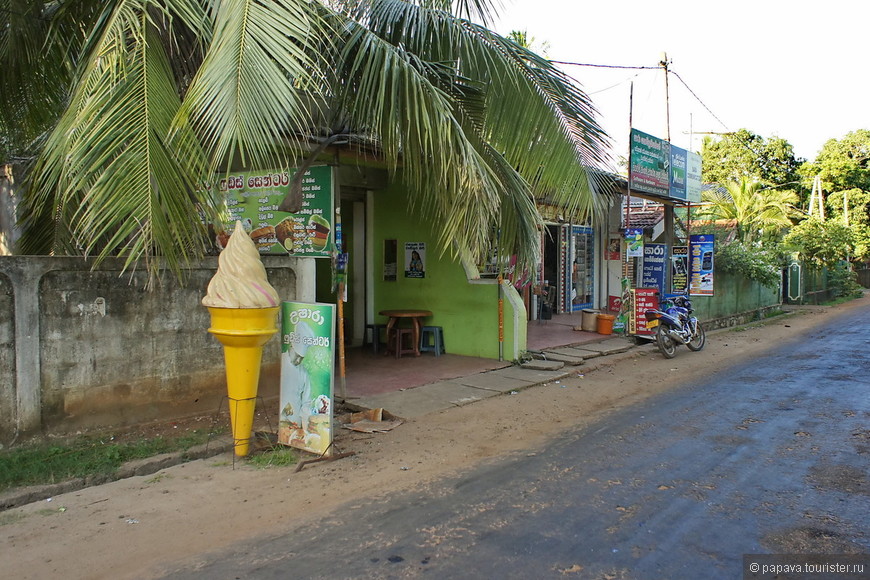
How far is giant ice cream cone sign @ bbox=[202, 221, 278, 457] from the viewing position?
5.46 meters

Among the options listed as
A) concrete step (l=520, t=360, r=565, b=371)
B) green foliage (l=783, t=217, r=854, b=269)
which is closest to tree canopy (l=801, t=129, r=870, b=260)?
green foliage (l=783, t=217, r=854, b=269)

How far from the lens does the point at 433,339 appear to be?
1143 cm

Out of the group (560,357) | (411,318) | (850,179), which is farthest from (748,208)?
(850,179)

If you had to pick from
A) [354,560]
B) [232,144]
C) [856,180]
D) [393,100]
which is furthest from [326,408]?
[856,180]

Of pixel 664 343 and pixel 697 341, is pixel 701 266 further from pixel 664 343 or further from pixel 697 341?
pixel 664 343

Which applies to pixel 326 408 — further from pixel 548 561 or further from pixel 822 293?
pixel 822 293

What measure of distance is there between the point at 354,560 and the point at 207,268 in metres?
4.13

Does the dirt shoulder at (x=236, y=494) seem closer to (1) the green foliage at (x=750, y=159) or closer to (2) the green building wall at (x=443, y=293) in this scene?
(2) the green building wall at (x=443, y=293)

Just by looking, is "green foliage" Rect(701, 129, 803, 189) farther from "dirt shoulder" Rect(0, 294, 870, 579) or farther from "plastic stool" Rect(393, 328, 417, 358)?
"dirt shoulder" Rect(0, 294, 870, 579)

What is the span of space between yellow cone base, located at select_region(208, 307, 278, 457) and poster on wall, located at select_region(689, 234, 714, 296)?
12.4 metres

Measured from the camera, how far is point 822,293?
26828 mm

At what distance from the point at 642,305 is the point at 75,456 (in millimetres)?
10537

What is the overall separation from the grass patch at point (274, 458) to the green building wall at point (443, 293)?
16.7 feet

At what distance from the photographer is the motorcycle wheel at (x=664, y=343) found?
1163cm
